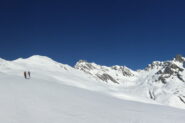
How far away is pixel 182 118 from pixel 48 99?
8.37m

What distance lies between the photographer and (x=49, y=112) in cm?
1266

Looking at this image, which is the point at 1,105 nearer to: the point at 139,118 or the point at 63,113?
the point at 63,113

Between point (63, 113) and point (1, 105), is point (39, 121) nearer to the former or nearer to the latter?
point (63, 113)

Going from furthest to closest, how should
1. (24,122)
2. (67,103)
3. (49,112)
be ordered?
(67,103) < (49,112) < (24,122)

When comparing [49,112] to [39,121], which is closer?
[39,121]

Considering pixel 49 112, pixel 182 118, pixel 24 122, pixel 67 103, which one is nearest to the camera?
pixel 24 122

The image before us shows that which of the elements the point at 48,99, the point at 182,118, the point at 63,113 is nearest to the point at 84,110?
the point at 63,113

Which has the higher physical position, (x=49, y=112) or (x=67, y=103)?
(x=67, y=103)

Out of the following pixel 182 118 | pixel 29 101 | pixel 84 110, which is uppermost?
pixel 29 101

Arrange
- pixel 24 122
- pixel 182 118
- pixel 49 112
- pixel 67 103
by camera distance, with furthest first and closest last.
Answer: pixel 67 103 < pixel 182 118 < pixel 49 112 < pixel 24 122

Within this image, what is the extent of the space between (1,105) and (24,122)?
2524 mm

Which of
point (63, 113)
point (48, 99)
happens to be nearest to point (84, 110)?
point (63, 113)

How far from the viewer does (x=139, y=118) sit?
1316 centimetres

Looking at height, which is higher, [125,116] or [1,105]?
[1,105]
